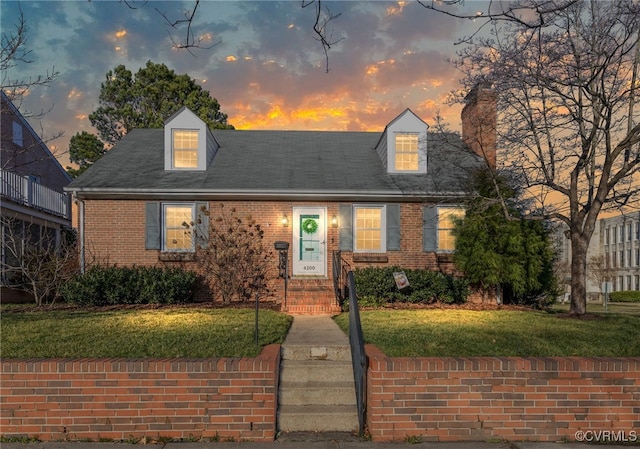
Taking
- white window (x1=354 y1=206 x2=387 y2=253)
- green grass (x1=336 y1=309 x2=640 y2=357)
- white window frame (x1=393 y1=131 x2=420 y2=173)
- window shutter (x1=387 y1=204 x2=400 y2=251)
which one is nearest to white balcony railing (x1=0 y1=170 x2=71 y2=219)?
white window (x1=354 y1=206 x2=387 y2=253)

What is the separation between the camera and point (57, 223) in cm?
1875

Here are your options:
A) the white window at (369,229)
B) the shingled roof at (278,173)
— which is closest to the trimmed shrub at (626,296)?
the shingled roof at (278,173)

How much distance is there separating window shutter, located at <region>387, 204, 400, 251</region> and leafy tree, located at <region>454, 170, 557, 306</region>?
180 cm

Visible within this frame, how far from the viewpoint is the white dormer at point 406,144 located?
44.7 ft

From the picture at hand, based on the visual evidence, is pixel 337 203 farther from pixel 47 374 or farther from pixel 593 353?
pixel 47 374

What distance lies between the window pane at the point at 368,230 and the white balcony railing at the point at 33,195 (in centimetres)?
1123

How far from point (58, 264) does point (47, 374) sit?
762cm

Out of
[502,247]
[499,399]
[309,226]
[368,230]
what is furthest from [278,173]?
[499,399]

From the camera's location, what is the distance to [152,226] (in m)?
12.4

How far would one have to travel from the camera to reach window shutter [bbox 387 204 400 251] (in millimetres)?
12703

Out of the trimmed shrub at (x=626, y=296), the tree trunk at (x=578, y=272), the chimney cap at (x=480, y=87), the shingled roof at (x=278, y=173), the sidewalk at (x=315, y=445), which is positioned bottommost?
the trimmed shrub at (x=626, y=296)

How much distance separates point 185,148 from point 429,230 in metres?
7.97

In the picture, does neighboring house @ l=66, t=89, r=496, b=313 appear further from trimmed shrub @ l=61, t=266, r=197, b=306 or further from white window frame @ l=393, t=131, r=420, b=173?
trimmed shrub @ l=61, t=266, r=197, b=306

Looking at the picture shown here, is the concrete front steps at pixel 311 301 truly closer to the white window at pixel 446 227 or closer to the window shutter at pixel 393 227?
the window shutter at pixel 393 227
